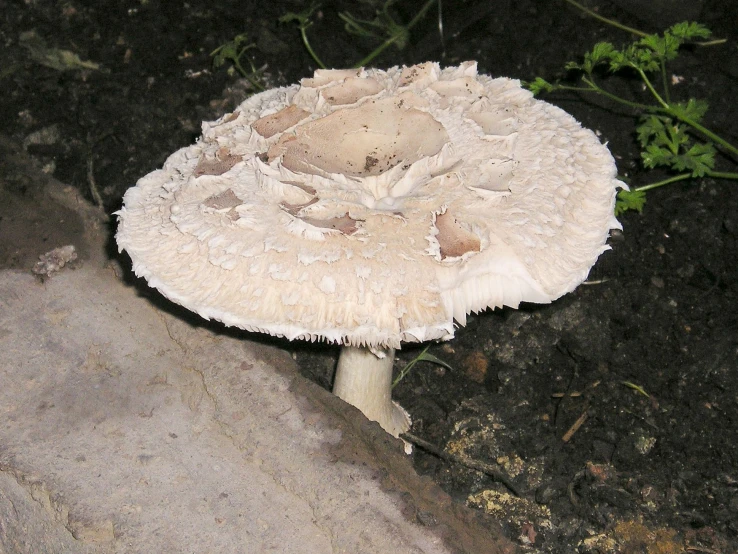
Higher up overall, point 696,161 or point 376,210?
point 376,210

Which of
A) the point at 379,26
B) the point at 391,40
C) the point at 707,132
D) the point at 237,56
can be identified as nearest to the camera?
the point at 707,132

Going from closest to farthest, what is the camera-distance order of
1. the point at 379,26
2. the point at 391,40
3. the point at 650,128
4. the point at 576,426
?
the point at 576,426, the point at 650,128, the point at 391,40, the point at 379,26

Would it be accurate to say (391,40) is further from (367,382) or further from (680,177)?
(367,382)

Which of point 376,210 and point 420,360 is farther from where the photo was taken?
point 420,360

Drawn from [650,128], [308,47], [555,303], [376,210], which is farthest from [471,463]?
[308,47]

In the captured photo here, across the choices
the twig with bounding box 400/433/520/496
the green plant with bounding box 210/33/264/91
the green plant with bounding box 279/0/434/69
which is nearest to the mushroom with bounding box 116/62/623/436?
the twig with bounding box 400/433/520/496

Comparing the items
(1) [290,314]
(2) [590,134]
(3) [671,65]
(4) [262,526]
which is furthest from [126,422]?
(3) [671,65]
